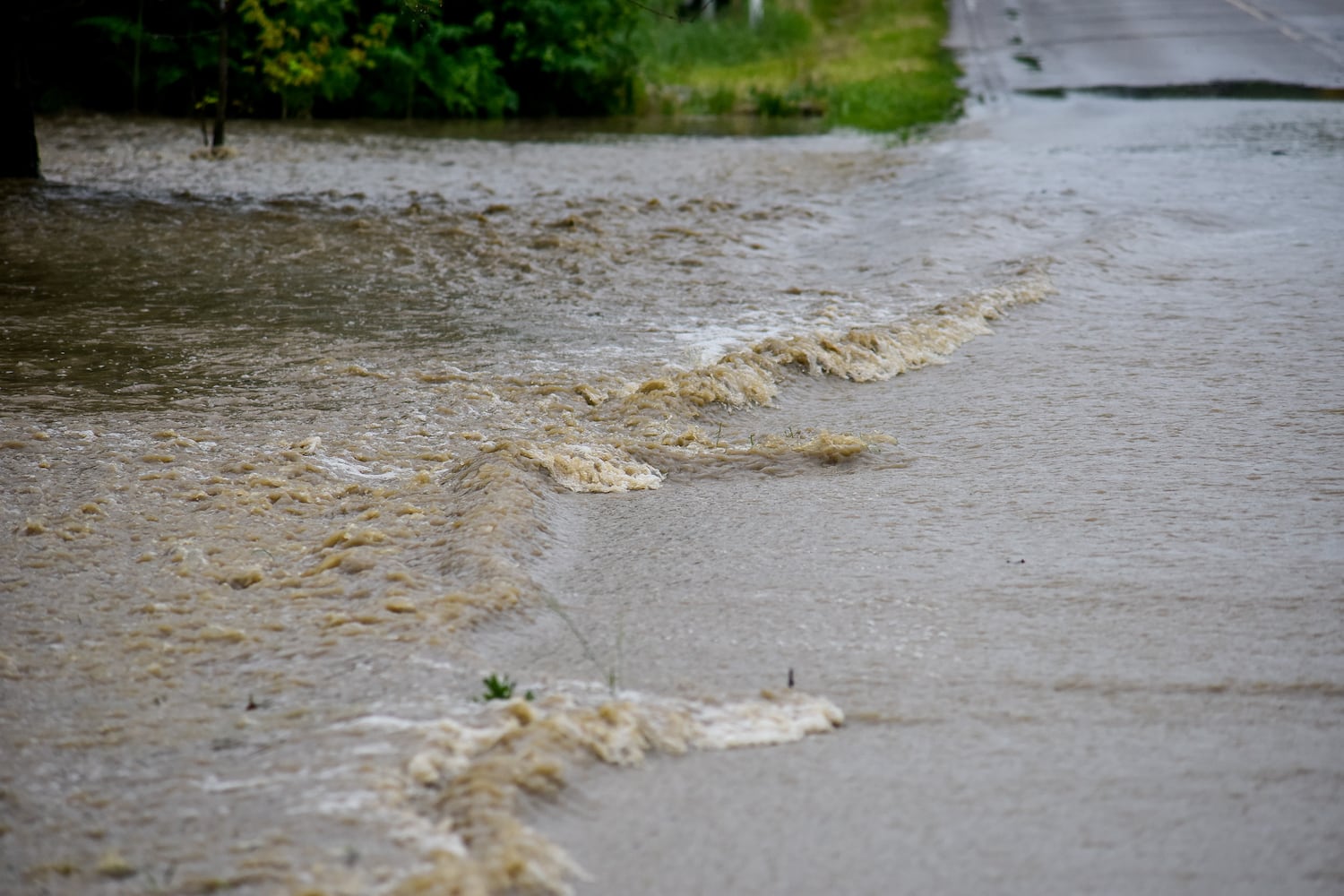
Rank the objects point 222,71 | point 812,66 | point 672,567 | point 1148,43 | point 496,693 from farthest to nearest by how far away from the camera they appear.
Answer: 1. point 1148,43
2. point 812,66
3. point 222,71
4. point 672,567
5. point 496,693

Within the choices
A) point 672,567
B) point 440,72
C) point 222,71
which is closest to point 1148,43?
point 440,72

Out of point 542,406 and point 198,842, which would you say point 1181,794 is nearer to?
point 198,842

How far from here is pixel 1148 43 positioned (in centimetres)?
2127

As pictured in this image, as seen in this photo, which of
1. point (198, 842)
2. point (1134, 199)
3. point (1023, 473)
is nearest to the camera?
point (198, 842)

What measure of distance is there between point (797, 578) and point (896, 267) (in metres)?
4.84

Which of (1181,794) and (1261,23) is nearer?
(1181,794)

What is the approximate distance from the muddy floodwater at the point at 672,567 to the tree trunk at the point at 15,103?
2236mm

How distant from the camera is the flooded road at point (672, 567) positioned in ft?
8.22

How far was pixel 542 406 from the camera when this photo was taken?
5438 mm

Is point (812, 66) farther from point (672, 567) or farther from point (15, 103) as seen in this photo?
point (672, 567)

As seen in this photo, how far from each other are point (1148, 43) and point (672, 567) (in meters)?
20.3

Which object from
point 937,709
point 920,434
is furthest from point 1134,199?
point 937,709

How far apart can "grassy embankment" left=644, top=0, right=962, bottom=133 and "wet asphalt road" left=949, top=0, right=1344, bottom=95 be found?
2.76ft

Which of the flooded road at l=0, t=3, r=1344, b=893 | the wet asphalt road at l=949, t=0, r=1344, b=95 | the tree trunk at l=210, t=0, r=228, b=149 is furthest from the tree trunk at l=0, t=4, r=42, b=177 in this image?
the wet asphalt road at l=949, t=0, r=1344, b=95
